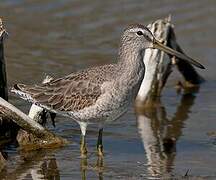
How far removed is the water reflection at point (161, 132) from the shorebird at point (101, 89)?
0.71m

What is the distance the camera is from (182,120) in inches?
459

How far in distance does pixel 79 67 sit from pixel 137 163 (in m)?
4.74

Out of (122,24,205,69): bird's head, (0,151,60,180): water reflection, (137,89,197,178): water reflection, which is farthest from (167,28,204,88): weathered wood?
(0,151,60,180): water reflection

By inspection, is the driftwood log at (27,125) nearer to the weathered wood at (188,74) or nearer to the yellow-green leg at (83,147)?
the yellow-green leg at (83,147)

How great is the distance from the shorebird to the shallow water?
1.74 ft

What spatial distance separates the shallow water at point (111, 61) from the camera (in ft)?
31.0

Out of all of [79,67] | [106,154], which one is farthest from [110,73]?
[79,67]

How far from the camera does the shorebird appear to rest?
31.1 ft

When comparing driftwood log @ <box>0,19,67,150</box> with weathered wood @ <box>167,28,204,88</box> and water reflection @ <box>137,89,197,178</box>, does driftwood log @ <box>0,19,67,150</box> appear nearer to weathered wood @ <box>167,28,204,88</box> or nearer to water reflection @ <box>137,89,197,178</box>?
water reflection @ <box>137,89,197,178</box>

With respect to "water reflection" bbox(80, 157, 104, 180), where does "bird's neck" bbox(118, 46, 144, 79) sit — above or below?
above

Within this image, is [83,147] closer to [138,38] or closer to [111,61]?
[138,38]

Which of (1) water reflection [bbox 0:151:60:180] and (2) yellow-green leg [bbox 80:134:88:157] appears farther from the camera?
(2) yellow-green leg [bbox 80:134:88:157]

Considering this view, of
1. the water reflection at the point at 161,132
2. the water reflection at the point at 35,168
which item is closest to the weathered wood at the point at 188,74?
the water reflection at the point at 161,132

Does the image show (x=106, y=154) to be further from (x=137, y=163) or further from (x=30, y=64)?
(x=30, y=64)
